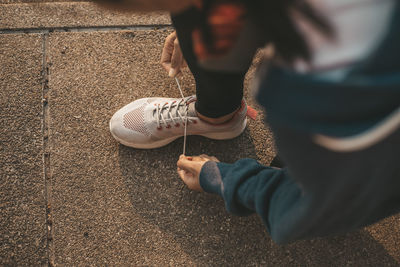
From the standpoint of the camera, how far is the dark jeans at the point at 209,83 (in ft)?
2.73

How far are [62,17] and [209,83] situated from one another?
0.95 meters

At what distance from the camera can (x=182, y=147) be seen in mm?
1357

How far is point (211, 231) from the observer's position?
48.8 inches

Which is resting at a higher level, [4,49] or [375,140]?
[375,140]

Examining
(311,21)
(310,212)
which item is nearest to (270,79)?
(311,21)

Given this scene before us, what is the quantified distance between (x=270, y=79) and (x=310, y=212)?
322mm

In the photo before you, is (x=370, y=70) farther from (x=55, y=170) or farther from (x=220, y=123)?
(x=55, y=170)

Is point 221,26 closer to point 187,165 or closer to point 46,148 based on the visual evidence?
point 187,165

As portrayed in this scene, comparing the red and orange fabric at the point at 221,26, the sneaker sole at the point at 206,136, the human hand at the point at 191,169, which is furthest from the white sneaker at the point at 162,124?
the red and orange fabric at the point at 221,26

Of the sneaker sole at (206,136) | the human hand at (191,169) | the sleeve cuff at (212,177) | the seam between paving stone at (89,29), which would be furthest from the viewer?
the seam between paving stone at (89,29)

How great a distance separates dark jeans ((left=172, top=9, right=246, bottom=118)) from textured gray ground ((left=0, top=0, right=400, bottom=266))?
25 centimetres

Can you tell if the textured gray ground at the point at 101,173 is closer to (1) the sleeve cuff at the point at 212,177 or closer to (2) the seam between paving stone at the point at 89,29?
(2) the seam between paving stone at the point at 89,29

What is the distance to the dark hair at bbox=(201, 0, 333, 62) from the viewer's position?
42 cm

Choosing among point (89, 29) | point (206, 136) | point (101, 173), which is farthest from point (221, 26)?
point (89, 29)
